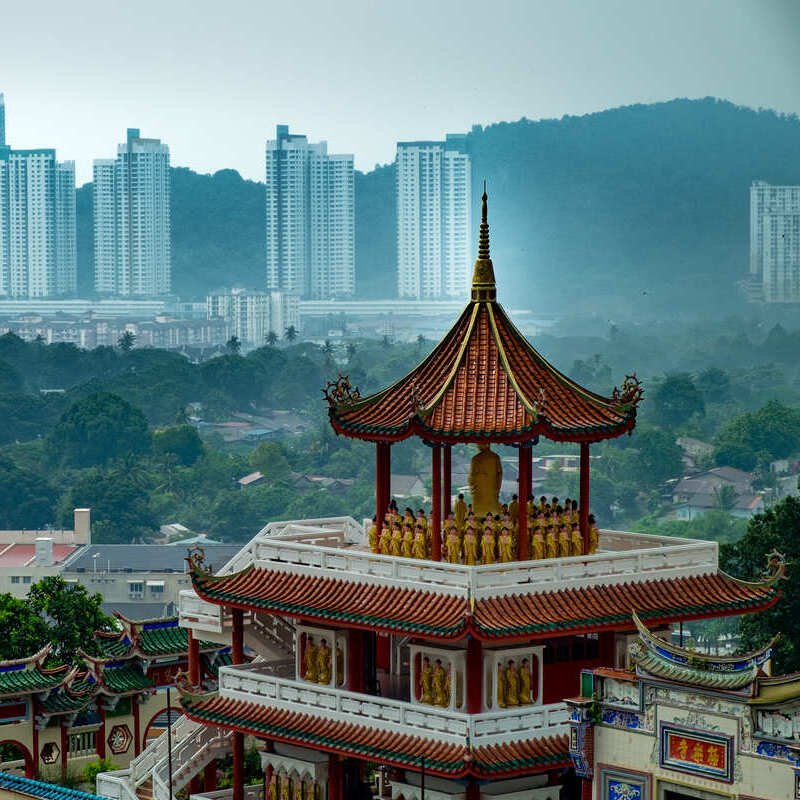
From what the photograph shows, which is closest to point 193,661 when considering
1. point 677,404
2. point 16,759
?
point 16,759

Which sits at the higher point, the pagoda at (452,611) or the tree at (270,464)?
the pagoda at (452,611)

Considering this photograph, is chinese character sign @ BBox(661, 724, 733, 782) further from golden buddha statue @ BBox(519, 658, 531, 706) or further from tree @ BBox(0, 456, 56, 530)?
tree @ BBox(0, 456, 56, 530)

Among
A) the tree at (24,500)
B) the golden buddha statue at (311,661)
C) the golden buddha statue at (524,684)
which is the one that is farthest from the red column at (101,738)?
the tree at (24,500)

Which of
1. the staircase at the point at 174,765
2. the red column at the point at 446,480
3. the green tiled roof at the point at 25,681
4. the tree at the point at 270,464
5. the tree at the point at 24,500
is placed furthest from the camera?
the tree at the point at 270,464

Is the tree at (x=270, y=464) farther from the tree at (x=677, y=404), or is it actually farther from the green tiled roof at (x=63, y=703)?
the green tiled roof at (x=63, y=703)

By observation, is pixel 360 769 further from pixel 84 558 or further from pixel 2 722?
pixel 84 558

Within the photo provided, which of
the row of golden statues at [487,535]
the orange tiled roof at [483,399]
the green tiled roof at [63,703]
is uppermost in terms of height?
the orange tiled roof at [483,399]
